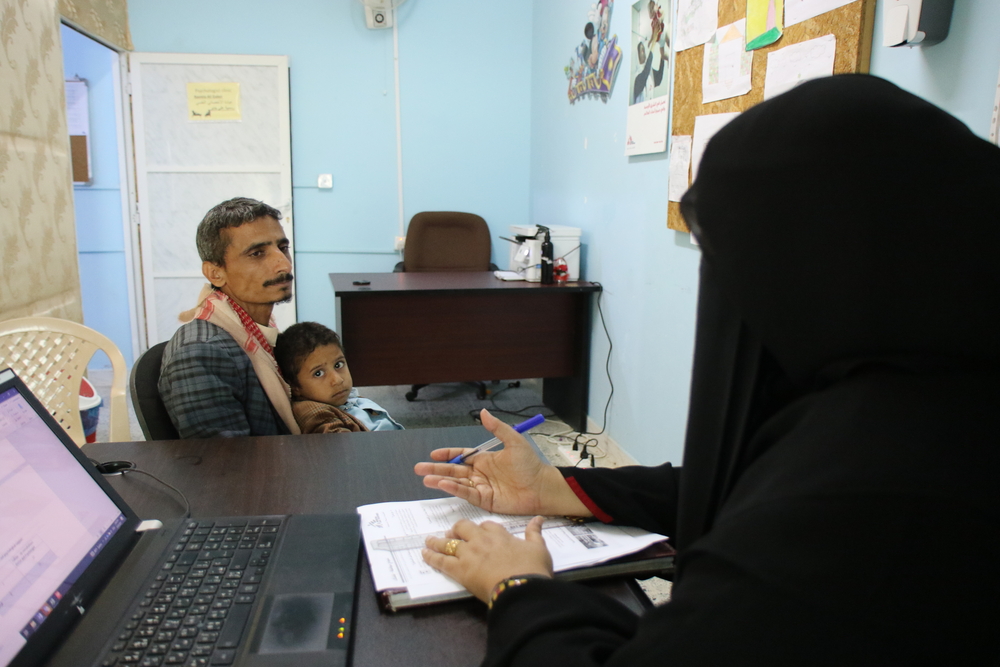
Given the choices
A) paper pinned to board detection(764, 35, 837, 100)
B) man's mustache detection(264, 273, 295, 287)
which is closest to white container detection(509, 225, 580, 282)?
paper pinned to board detection(764, 35, 837, 100)

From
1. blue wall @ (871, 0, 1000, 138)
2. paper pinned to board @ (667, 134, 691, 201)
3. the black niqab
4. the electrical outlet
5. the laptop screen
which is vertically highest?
blue wall @ (871, 0, 1000, 138)

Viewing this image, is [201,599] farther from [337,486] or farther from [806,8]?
[806,8]

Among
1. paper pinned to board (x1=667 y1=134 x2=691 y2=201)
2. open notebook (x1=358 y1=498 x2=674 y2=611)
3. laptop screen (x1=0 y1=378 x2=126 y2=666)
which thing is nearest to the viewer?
laptop screen (x1=0 y1=378 x2=126 y2=666)

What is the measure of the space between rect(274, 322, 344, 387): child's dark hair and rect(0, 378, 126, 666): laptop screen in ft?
2.80

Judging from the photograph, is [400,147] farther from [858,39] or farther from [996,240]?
[996,240]

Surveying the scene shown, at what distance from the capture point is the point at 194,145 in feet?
13.6

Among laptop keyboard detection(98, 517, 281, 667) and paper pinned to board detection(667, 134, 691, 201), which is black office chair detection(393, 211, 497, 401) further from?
laptop keyboard detection(98, 517, 281, 667)

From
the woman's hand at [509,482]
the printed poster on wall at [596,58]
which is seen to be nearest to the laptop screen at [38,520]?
the woman's hand at [509,482]

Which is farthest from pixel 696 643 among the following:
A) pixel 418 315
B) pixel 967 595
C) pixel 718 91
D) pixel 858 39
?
pixel 418 315

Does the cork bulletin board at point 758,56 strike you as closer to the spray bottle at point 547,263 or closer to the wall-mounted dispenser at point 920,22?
the wall-mounted dispenser at point 920,22

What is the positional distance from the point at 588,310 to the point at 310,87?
7.83ft

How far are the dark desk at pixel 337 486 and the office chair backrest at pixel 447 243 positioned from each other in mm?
2730

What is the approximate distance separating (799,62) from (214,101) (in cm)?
355

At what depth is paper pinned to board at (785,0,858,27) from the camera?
1645 millimetres
